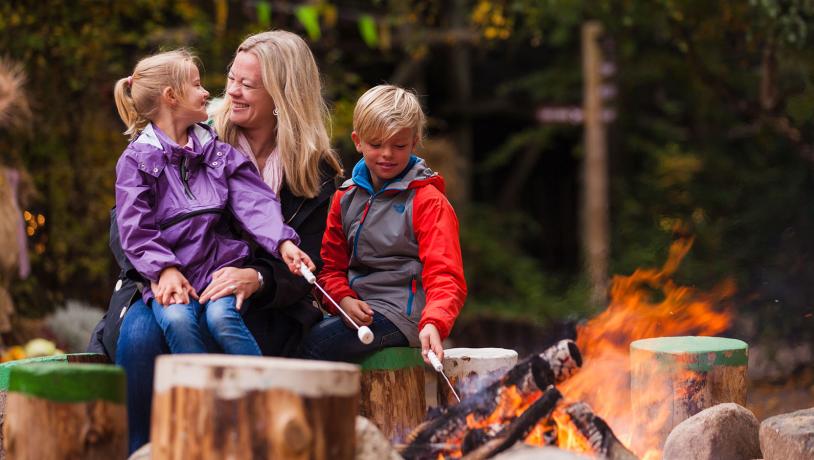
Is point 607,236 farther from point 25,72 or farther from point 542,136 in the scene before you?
point 25,72

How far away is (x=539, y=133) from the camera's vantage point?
12680 millimetres

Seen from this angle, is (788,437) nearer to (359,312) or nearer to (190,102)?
(359,312)

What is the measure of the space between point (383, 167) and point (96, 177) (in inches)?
192

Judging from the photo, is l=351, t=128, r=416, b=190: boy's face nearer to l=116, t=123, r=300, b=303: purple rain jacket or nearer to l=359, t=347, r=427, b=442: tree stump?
l=116, t=123, r=300, b=303: purple rain jacket

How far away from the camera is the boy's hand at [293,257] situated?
3.82 metres

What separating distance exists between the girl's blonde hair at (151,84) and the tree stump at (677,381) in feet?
6.50

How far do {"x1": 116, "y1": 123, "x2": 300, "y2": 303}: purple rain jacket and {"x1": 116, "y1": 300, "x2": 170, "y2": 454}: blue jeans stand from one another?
82 millimetres

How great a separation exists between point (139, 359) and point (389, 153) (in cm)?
110

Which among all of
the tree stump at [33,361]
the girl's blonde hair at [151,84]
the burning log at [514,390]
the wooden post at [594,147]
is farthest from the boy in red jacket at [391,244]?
the wooden post at [594,147]

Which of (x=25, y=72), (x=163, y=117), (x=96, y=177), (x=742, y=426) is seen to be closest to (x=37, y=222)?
(x=96, y=177)

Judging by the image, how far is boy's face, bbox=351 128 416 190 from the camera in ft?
13.5

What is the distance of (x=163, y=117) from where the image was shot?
4.04m

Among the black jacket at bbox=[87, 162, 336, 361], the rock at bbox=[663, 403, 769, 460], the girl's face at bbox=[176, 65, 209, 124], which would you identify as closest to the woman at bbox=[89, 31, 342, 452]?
the black jacket at bbox=[87, 162, 336, 361]

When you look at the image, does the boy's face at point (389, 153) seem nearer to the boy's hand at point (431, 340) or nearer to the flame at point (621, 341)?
the boy's hand at point (431, 340)
